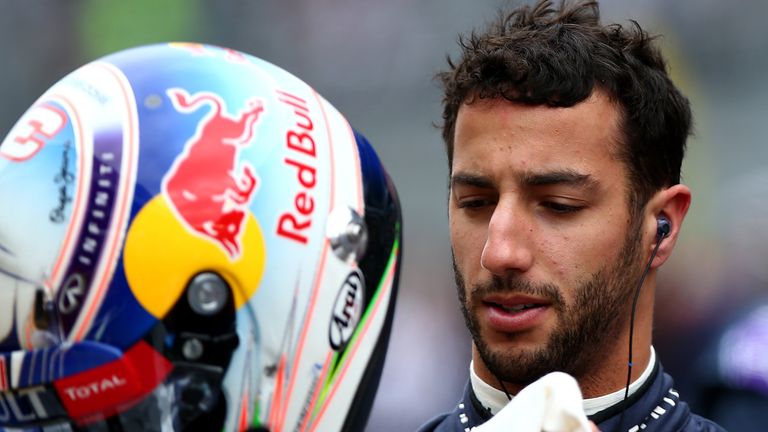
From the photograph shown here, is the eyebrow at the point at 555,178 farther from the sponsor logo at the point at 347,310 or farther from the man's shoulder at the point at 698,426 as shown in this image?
the man's shoulder at the point at 698,426

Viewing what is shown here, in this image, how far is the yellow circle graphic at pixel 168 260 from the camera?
1.51 m

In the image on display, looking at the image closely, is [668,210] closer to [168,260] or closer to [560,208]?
[560,208]

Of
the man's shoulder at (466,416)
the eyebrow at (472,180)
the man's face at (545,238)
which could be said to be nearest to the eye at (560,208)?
the man's face at (545,238)

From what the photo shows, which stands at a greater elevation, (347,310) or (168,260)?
(168,260)

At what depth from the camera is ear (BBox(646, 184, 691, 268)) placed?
2051 millimetres

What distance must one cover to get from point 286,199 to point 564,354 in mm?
645

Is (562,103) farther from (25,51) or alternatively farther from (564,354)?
(25,51)

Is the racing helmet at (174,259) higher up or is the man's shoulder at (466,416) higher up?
the racing helmet at (174,259)

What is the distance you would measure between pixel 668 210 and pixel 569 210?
0.28 meters

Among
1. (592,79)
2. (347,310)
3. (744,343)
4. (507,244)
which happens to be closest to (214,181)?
(347,310)

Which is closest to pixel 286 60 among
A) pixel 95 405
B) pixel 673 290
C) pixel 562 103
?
pixel 673 290

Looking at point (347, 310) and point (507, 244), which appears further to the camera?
point (507, 244)

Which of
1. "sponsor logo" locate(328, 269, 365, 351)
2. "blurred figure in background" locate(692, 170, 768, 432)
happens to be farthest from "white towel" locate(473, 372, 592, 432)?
"blurred figure in background" locate(692, 170, 768, 432)

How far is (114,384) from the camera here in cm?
150
